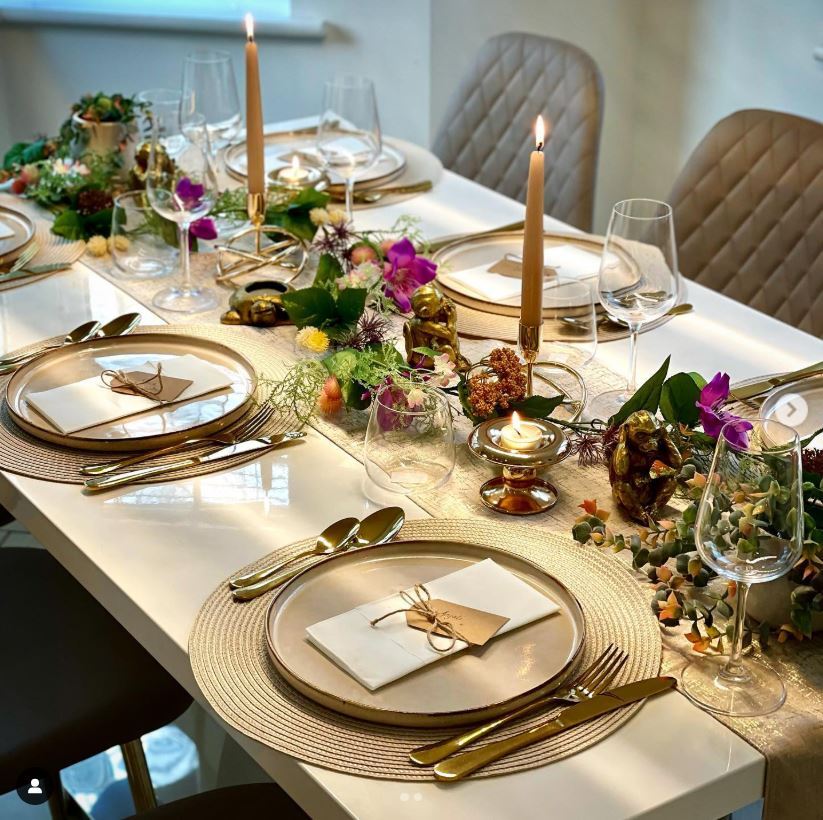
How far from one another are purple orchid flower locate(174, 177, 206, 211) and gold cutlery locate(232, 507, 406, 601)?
0.65m

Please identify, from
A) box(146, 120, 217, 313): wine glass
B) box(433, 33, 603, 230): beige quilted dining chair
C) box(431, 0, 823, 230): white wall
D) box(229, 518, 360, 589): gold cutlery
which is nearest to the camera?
box(229, 518, 360, 589): gold cutlery

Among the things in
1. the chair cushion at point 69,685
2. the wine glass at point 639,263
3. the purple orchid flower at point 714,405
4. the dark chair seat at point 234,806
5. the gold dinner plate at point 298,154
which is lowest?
the chair cushion at point 69,685

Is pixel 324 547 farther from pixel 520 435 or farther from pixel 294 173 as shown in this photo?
pixel 294 173

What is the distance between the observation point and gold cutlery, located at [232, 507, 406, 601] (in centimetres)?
103

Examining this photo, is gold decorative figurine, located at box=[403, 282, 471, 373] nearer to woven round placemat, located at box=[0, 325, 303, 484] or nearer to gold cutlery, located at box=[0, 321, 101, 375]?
woven round placemat, located at box=[0, 325, 303, 484]

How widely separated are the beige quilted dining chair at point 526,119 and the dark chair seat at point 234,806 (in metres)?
1.66

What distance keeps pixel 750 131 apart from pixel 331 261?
36.4 inches

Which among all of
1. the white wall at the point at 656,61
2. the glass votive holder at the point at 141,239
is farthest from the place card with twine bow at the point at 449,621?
the white wall at the point at 656,61

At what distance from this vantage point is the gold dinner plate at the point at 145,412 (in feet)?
4.21

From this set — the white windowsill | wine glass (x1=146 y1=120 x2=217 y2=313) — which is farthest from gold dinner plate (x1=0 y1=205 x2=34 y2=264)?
the white windowsill

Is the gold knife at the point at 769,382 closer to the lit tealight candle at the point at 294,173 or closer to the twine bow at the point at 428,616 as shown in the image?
the twine bow at the point at 428,616

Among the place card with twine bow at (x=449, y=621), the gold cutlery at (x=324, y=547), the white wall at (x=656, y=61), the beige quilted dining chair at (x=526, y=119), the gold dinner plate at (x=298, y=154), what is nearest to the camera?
the place card with twine bow at (x=449, y=621)

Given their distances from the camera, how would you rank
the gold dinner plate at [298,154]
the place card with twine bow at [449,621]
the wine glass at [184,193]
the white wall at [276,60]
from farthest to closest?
the white wall at [276,60] < the gold dinner plate at [298,154] < the wine glass at [184,193] < the place card with twine bow at [449,621]

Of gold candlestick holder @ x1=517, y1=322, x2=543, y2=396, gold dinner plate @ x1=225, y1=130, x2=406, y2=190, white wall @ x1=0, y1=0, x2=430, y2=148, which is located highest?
gold candlestick holder @ x1=517, y1=322, x2=543, y2=396
